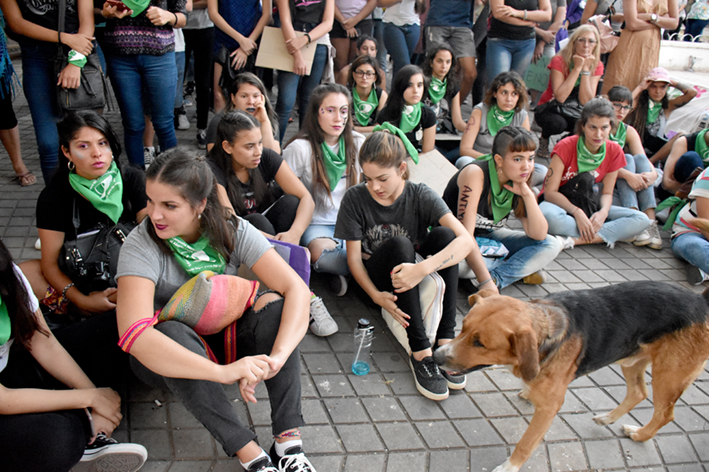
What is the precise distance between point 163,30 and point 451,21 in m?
3.97

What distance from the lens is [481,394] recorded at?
2.89 meters

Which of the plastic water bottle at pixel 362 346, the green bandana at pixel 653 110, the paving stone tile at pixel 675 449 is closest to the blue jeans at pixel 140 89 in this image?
the plastic water bottle at pixel 362 346

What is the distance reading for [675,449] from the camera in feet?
8.75

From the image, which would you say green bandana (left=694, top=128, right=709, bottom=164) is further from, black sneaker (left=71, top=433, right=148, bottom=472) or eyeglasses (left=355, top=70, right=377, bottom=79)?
black sneaker (left=71, top=433, right=148, bottom=472)

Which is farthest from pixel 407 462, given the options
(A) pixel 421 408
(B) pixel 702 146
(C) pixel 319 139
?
(B) pixel 702 146

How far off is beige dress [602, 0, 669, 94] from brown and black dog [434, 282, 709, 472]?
17.6ft

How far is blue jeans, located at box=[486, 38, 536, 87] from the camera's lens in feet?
21.3

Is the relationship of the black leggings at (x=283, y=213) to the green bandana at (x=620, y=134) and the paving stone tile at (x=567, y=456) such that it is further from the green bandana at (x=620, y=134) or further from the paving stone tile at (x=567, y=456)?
the green bandana at (x=620, y=134)

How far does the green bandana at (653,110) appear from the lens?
633 cm

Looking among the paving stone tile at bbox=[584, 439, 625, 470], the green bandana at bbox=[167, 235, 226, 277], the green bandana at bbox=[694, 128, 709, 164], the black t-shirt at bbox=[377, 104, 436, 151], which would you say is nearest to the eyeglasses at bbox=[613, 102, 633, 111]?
the green bandana at bbox=[694, 128, 709, 164]

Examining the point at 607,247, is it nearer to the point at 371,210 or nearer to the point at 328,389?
the point at 371,210

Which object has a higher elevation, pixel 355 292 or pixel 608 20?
pixel 608 20

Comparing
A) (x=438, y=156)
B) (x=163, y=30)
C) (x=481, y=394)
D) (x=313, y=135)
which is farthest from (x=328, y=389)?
(x=163, y=30)

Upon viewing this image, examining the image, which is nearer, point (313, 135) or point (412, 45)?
point (313, 135)
